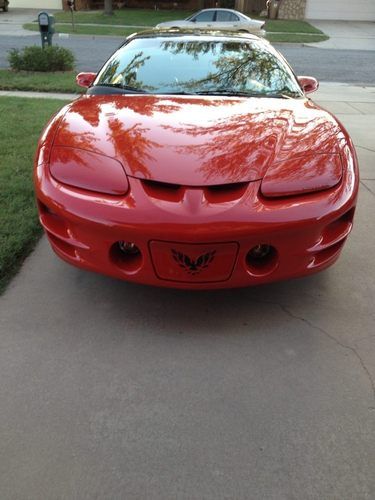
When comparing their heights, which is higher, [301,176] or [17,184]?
[301,176]

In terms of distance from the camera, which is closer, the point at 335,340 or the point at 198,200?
the point at 198,200


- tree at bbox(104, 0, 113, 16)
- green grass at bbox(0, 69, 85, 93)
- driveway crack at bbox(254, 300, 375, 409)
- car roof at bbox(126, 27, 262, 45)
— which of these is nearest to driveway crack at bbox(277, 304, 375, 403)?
driveway crack at bbox(254, 300, 375, 409)

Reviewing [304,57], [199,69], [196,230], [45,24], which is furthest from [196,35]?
[304,57]

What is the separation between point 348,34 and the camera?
73.1 feet

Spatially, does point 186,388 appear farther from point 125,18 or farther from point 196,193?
point 125,18

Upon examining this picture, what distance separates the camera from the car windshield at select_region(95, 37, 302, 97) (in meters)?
Result: 3.50

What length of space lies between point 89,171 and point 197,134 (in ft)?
2.18

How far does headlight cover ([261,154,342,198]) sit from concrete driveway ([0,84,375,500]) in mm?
737

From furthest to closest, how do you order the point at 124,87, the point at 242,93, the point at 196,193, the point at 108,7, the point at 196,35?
the point at 108,7 < the point at 196,35 < the point at 124,87 < the point at 242,93 < the point at 196,193

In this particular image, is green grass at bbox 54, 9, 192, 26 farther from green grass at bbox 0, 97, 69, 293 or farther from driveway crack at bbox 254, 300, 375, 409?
driveway crack at bbox 254, 300, 375, 409

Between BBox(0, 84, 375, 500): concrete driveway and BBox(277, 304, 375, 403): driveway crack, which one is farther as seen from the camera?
BBox(277, 304, 375, 403): driveway crack

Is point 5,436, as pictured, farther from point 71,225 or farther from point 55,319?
point 71,225

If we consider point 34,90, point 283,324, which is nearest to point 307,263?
point 283,324

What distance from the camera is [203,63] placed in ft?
12.1
